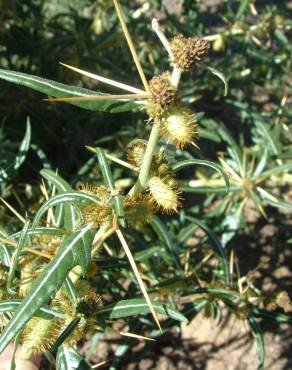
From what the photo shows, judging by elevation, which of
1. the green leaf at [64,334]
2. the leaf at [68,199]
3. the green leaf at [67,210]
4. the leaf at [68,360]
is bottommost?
the leaf at [68,360]

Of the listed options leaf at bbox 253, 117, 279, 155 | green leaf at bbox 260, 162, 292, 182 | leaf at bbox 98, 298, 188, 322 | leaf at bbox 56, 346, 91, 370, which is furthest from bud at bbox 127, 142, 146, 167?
leaf at bbox 253, 117, 279, 155

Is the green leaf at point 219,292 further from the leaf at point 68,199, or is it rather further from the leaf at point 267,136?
the leaf at point 267,136

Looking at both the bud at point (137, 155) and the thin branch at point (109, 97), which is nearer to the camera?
the thin branch at point (109, 97)

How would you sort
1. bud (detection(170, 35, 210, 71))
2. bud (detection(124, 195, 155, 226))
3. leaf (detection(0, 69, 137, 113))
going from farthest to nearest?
1. bud (detection(124, 195, 155, 226))
2. leaf (detection(0, 69, 137, 113))
3. bud (detection(170, 35, 210, 71))

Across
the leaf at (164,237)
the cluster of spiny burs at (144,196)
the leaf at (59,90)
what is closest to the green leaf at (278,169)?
the leaf at (164,237)

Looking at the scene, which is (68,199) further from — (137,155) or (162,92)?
(162,92)

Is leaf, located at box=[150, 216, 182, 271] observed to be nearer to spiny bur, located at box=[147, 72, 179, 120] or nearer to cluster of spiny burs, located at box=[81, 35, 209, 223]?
cluster of spiny burs, located at box=[81, 35, 209, 223]
